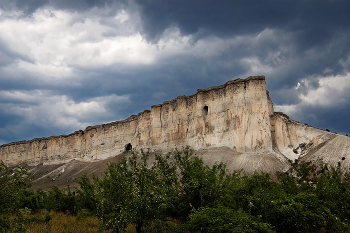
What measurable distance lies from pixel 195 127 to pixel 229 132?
7178 mm

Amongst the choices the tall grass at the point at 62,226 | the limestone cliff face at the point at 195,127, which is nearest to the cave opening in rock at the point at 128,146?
the limestone cliff face at the point at 195,127

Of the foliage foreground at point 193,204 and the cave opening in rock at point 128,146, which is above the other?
the cave opening in rock at point 128,146

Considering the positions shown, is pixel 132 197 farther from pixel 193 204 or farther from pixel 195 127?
pixel 195 127

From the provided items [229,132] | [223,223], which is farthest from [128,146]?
[223,223]

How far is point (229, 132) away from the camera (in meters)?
44.6

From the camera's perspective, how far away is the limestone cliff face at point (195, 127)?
42.1 metres

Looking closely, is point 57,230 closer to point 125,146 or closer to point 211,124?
point 211,124

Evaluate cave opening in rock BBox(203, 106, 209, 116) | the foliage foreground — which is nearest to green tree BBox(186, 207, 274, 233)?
the foliage foreground

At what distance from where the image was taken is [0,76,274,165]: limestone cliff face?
4209 centimetres

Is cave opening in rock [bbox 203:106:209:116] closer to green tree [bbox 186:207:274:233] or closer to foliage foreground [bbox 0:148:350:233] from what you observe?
foliage foreground [bbox 0:148:350:233]

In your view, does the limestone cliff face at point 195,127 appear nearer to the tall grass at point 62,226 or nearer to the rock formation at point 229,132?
the rock formation at point 229,132

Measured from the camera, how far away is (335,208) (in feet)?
41.2

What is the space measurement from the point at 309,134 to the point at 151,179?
3614 cm

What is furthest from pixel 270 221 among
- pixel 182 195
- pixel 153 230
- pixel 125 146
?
pixel 125 146
